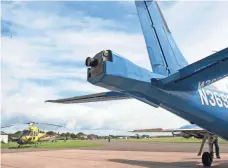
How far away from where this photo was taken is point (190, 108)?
1126 cm

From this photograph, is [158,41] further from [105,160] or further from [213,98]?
[105,160]

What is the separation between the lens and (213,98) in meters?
12.5

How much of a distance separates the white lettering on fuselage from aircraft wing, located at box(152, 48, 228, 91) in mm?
1350

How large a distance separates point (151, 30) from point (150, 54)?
97 centimetres

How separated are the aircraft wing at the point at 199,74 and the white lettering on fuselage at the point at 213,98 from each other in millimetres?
1350

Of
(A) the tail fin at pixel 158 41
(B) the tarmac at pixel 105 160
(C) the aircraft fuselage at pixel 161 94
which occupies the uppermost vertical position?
(A) the tail fin at pixel 158 41

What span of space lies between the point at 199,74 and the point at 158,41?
3573 mm

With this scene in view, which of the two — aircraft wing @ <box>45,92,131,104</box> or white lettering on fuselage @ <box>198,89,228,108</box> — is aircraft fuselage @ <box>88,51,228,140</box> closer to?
white lettering on fuselage @ <box>198,89,228,108</box>

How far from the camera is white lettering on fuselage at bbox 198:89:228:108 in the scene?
464 inches

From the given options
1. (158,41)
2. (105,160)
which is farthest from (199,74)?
(105,160)

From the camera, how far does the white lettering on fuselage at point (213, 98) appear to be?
38.7 ft

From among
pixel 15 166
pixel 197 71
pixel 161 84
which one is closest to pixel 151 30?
pixel 161 84

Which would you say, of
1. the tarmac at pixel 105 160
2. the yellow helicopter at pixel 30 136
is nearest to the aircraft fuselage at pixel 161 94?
the tarmac at pixel 105 160

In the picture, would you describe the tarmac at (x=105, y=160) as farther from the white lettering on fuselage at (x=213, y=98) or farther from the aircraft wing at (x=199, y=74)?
the aircraft wing at (x=199, y=74)
